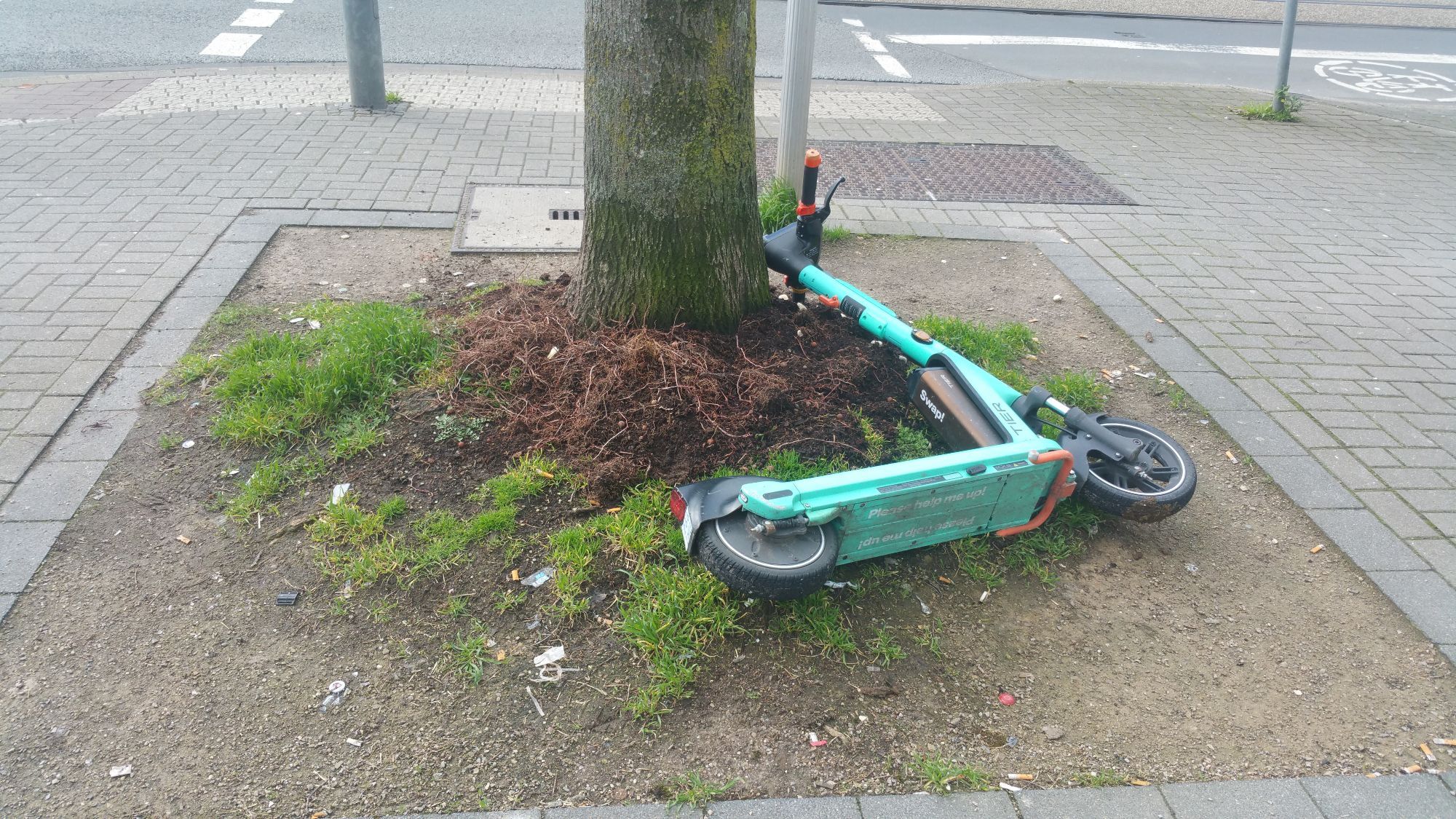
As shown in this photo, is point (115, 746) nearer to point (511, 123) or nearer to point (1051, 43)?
point (511, 123)

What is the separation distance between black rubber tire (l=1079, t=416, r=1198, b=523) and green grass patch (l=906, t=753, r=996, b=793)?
1.23 m

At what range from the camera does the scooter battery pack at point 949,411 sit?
355 centimetres

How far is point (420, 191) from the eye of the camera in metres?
6.79

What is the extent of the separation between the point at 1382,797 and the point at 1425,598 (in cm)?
109

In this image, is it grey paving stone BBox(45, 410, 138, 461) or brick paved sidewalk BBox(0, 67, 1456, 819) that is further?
brick paved sidewalk BBox(0, 67, 1456, 819)

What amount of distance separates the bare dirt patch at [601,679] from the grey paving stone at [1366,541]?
0.25ft

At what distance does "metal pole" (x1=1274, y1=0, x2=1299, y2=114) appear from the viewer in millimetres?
9570

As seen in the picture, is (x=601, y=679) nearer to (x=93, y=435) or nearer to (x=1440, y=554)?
(x=93, y=435)

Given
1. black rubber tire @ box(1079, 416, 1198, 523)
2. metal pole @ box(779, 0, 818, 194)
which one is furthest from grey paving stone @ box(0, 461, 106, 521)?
metal pole @ box(779, 0, 818, 194)

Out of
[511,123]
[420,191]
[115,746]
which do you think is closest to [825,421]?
[115,746]

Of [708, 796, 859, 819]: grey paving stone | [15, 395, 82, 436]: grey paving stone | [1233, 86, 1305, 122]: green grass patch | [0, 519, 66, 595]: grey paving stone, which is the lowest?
[708, 796, 859, 819]: grey paving stone

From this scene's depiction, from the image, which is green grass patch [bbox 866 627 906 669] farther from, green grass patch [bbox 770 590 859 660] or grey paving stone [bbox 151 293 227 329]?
grey paving stone [bbox 151 293 227 329]

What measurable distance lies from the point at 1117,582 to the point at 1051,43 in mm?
12351

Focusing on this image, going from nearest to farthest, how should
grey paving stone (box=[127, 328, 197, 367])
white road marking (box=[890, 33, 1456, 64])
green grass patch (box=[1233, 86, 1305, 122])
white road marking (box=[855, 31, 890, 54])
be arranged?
→ grey paving stone (box=[127, 328, 197, 367])
green grass patch (box=[1233, 86, 1305, 122])
white road marking (box=[855, 31, 890, 54])
white road marking (box=[890, 33, 1456, 64])
